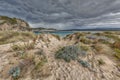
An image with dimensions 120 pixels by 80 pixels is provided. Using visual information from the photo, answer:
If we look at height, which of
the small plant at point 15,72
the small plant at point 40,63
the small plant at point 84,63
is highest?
the small plant at point 40,63

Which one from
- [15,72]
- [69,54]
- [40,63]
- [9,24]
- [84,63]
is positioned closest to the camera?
[15,72]

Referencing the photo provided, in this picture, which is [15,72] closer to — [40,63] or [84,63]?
[40,63]

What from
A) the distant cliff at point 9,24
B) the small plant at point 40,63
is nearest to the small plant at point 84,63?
the small plant at point 40,63

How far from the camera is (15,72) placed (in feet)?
15.6

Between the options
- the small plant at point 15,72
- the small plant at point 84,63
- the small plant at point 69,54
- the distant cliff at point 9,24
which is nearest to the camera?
the small plant at point 15,72

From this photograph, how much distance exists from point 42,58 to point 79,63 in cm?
194

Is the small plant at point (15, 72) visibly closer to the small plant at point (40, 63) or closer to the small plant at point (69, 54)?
the small plant at point (40, 63)

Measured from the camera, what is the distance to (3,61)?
18.7 ft

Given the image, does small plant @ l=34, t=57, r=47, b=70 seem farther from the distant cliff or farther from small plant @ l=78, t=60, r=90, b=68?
the distant cliff

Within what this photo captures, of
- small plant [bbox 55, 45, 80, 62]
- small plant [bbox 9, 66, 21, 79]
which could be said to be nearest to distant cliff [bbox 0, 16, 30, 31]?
small plant [bbox 55, 45, 80, 62]

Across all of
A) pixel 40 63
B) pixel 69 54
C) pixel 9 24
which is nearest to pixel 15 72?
pixel 40 63

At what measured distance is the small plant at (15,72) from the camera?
15.2ft

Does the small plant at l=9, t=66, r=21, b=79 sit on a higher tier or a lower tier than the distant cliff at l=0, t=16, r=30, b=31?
lower

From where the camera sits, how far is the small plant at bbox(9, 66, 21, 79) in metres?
4.64
